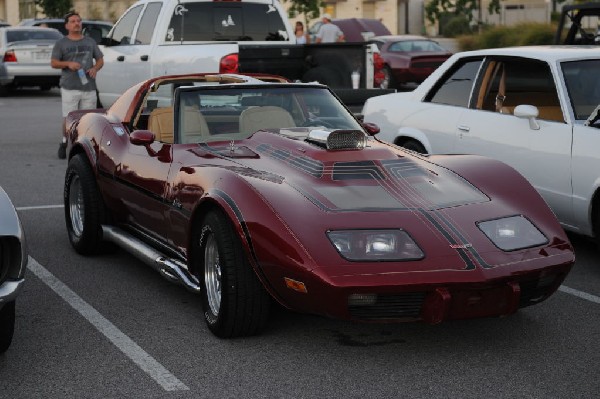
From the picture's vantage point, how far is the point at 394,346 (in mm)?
5734

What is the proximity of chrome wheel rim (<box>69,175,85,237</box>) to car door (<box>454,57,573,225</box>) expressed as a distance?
2989 mm

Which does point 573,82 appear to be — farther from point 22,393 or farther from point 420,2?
point 420,2

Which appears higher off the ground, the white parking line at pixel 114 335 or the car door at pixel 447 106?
the car door at pixel 447 106

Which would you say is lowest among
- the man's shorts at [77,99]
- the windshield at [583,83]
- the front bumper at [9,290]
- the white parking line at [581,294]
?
the white parking line at [581,294]

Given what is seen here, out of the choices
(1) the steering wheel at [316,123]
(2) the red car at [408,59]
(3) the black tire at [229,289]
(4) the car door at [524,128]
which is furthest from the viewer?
(2) the red car at [408,59]

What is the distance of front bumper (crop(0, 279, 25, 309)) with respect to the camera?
5.13 metres

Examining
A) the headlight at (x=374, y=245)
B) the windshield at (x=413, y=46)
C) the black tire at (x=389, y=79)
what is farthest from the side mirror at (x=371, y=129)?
the windshield at (x=413, y=46)

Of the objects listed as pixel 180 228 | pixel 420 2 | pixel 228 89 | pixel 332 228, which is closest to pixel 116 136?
pixel 228 89

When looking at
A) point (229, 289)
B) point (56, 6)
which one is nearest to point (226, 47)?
point (229, 289)

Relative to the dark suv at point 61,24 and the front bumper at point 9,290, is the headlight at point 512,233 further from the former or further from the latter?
the dark suv at point 61,24

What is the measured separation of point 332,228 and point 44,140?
11.3 metres

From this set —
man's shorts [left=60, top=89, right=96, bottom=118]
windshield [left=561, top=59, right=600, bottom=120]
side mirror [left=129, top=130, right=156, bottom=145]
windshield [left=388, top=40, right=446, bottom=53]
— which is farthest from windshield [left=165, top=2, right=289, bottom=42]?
windshield [left=388, top=40, right=446, bottom=53]

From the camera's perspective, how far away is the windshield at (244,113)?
6.99 meters

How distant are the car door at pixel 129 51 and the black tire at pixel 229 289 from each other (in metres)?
8.55
